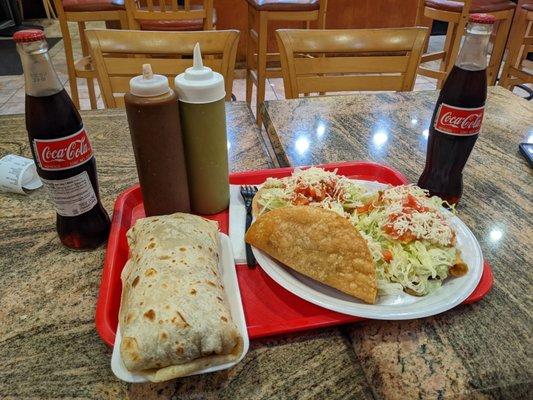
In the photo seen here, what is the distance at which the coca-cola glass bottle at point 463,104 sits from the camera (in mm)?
843

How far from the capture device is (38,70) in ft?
2.28

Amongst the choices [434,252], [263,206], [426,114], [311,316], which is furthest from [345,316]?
[426,114]

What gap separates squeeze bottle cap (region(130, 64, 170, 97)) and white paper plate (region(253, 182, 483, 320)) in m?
0.34

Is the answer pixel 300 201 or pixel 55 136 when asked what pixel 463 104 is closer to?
pixel 300 201

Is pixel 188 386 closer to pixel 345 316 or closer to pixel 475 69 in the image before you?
pixel 345 316

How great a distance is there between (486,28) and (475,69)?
0.09m

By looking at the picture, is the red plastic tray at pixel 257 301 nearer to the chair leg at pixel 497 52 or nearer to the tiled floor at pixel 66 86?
the tiled floor at pixel 66 86

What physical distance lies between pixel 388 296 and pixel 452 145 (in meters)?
0.40

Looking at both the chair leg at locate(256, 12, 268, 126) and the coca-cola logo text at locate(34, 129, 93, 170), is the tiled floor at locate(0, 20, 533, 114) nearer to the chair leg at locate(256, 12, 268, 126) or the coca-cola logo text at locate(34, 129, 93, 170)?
the chair leg at locate(256, 12, 268, 126)

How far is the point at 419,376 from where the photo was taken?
0.61 metres

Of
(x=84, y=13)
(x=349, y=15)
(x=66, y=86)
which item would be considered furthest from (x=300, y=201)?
(x=349, y=15)

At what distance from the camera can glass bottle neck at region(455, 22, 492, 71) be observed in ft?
2.68

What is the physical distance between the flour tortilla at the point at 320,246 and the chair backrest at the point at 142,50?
953 millimetres

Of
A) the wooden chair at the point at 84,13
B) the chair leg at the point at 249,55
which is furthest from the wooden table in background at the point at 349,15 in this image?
the wooden chair at the point at 84,13
